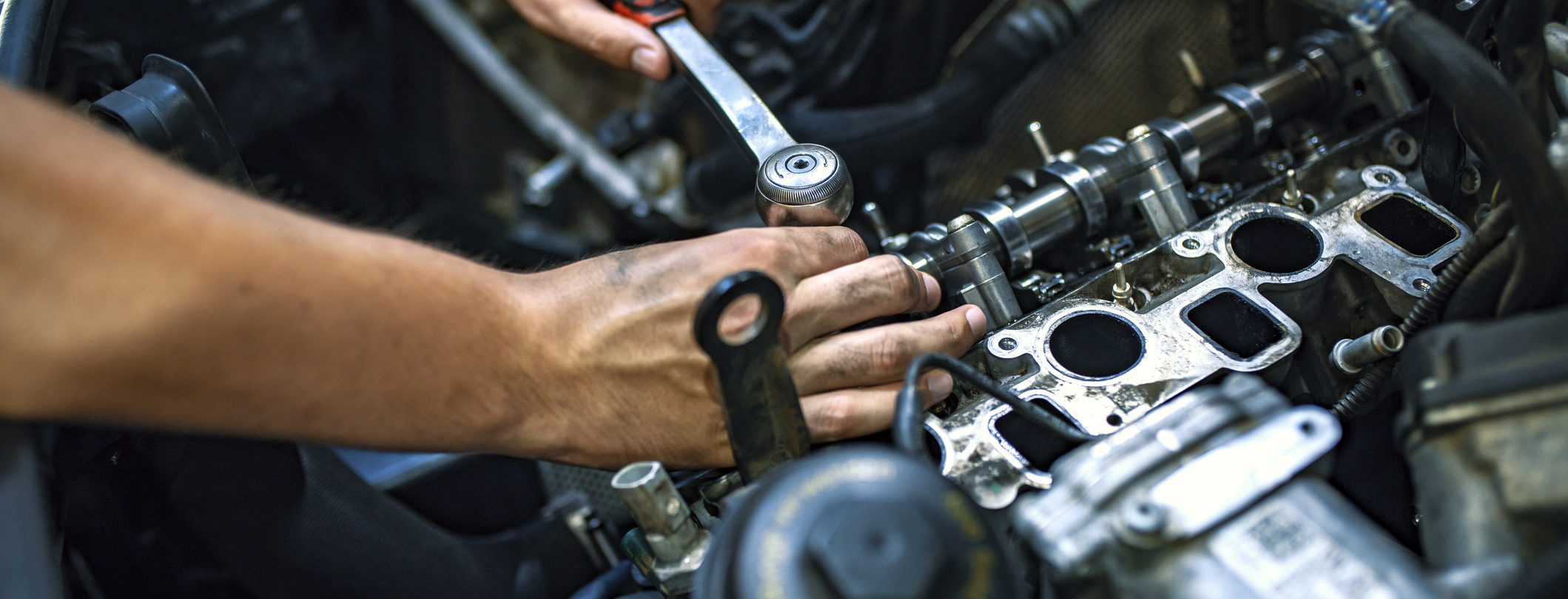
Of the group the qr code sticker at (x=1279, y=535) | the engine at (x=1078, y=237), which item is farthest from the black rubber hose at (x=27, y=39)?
the qr code sticker at (x=1279, y=535)

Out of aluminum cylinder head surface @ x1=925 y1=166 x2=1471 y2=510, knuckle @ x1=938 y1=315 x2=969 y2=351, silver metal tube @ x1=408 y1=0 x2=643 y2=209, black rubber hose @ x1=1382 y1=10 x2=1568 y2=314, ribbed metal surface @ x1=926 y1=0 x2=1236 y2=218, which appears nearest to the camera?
black rubber hose @ x1=1382 y1=10 x2=1568 y2=314

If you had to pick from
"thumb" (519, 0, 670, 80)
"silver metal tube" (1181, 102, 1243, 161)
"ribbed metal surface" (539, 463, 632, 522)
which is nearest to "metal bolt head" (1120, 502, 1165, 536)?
"silver metal tube" (1181, 102, 1243, 161)

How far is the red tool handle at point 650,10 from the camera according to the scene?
4.80 feet

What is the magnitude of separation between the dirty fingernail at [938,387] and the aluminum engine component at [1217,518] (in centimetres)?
32

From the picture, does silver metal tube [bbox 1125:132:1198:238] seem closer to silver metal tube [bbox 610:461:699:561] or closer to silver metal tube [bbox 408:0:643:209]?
silver metal tube [bbox 610:461:699:561]

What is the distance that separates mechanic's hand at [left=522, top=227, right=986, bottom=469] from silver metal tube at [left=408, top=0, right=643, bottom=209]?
1341 millimetres

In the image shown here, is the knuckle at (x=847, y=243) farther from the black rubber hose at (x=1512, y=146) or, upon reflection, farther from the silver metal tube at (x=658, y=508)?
the black rubber hose at (x=1512, y=146)

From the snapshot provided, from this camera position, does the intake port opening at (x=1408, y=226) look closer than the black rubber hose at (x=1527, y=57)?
No

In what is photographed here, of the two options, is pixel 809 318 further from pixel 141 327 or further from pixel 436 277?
pixel 141 327

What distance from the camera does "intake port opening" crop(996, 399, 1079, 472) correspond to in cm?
98

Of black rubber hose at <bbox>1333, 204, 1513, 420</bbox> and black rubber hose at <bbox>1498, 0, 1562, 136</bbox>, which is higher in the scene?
black rubber hose at <bbox>1498, 0, 1562, 136</bbox>

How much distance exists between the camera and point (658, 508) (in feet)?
2.75

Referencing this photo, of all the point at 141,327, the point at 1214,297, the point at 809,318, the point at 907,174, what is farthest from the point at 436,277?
the point at 907,174

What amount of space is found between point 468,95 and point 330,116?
0.39m
